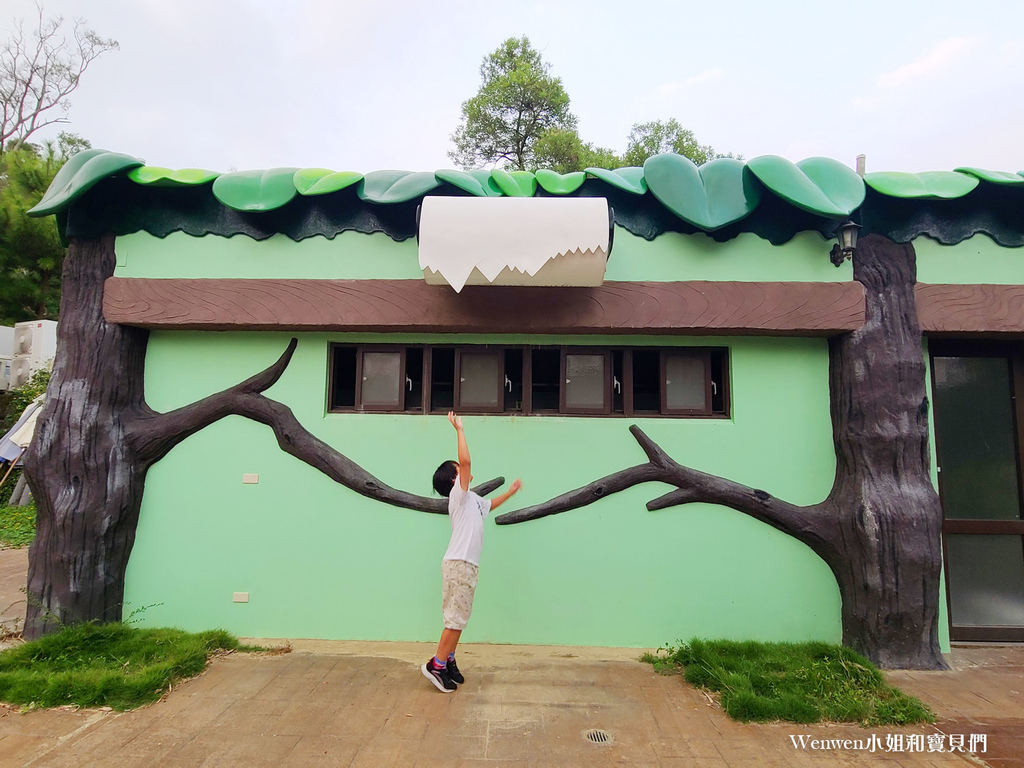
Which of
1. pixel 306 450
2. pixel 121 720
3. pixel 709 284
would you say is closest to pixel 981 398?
pixel 709 284

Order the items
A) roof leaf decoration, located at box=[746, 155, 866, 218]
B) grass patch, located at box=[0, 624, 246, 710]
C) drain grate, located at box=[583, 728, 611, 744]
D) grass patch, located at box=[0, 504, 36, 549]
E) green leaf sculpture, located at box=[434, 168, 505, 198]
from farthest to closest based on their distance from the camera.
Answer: grass patch, located at box=[0, 504, 36, 549], green leaf sculpture, located at box=[434, 168, 505, 198], roof leaf decoration, located at box=[746, 155, 866, 218], grass patch, located at box=[0, 624, 246, 710], drain grate, located at box=[583, 728, 611, 744]

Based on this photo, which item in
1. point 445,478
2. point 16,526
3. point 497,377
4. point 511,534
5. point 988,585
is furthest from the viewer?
point 16,526

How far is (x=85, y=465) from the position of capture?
13.7 feet

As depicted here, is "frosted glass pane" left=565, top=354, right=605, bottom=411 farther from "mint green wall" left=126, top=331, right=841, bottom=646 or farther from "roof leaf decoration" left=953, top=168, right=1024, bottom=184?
"roof leaf decoration" left=953, top=168, right=1024, bottom=184

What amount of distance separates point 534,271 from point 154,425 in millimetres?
3326

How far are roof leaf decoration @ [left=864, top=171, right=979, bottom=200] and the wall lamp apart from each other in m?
0.36

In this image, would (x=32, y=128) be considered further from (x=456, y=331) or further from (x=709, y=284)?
(x=709, y=284)

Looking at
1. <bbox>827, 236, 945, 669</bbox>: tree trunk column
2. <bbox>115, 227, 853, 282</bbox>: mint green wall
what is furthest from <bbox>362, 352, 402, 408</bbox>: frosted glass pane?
<bbox>827, 236, 945, 669</bbox>: tree trunk column

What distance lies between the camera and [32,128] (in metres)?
17.8

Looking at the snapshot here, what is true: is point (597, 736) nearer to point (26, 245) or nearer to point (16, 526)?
point (16, 526)

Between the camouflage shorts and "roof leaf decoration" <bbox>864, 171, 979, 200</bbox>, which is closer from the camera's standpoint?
the camouflage shorts

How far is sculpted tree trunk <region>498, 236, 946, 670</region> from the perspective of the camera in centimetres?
394

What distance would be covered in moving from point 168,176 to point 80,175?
1.94ft

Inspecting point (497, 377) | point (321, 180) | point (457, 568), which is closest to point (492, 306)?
point (497, 377)
